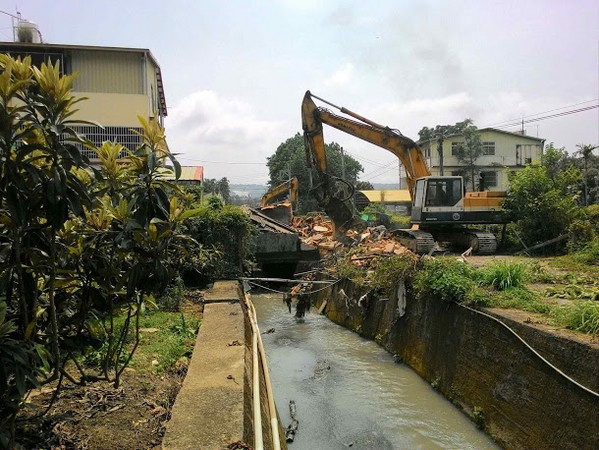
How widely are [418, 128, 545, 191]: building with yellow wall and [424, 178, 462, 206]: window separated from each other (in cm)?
2703

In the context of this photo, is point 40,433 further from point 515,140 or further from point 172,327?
point 515,140

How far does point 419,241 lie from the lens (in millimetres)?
14516

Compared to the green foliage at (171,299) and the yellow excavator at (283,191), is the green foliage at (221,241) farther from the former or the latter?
the yellow excavator at (283,191)

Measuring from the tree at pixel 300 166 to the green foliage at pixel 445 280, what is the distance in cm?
3543

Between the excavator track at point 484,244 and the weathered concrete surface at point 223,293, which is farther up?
the excavator track at point 484,244

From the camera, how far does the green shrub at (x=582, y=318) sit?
18.7ft

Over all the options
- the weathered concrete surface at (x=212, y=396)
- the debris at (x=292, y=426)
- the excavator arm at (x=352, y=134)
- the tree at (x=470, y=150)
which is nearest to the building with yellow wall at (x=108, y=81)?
the excavator arm at (x=352, y=134)

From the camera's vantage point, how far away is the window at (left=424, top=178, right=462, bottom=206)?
1514cm

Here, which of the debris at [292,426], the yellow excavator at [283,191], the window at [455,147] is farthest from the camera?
the window at [455,147]

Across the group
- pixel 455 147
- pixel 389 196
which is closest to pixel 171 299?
pixel 455 147

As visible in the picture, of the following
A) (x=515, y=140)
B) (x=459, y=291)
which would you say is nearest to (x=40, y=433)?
(x=459, y=291)

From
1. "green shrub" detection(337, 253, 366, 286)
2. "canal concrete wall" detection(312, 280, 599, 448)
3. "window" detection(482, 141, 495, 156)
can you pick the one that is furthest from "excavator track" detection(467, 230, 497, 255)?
"window" detection(482, 141, 495, 156)

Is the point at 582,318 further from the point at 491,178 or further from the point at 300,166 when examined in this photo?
the point at 300,166

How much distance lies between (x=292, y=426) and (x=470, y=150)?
3693 centimetres
